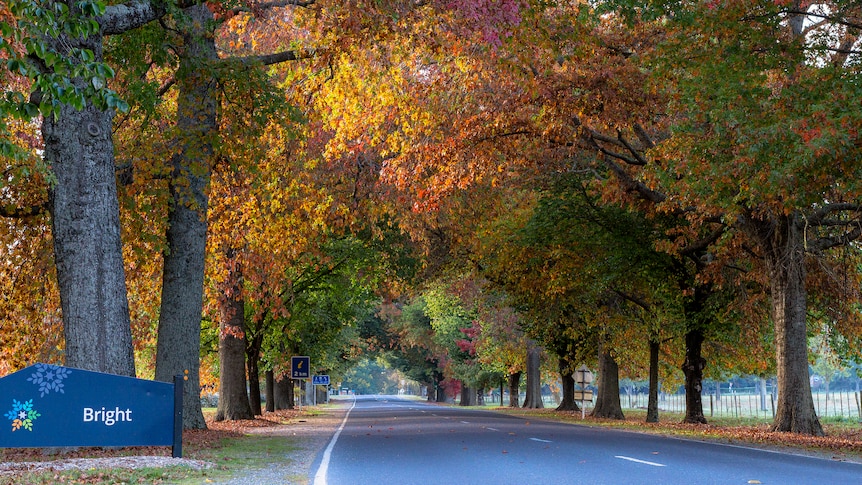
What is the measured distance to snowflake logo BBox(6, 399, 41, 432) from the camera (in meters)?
12.2

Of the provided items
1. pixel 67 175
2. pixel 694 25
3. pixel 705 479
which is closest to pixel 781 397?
pixel 694 25

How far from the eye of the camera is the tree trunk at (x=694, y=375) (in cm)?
3309

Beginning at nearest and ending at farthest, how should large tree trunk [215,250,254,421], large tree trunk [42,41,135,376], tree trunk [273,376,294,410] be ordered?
large tree trunk [42,41,135,376] < large tree trunk [215,250,254,421] < tree trunk [273,376,294,410]

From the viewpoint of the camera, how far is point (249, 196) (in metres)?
23.6

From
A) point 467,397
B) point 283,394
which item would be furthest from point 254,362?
point 467,397

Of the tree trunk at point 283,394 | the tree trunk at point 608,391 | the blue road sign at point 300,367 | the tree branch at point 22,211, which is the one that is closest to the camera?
the tree branch at point 22,211

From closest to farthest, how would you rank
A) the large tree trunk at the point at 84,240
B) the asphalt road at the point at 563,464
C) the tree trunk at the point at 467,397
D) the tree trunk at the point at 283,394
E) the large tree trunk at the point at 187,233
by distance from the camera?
the asphalt road at the point at 563,464 < the large tree trunk at the point at 84,240 < the large tree trunk at the point at 187,233 < the tree trunk at the point at 283,394 < the tree trunk at the point at 467,397

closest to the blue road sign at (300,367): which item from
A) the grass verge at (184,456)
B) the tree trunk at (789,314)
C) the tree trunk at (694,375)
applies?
the tree trunk at (694,375)

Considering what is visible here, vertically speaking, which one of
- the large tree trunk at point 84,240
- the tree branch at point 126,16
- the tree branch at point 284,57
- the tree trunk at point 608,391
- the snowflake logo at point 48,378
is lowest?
the tree trunk at point 608,391

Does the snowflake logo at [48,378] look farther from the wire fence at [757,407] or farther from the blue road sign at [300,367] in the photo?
the wire fence at [757,407]

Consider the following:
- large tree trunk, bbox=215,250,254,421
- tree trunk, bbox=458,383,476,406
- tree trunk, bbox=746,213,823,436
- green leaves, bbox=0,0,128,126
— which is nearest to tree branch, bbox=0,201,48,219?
green leaves, bbox=0,0,128,126

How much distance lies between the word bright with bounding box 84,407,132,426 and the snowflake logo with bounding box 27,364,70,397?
47 centimetres

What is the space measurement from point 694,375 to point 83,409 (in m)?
25.2

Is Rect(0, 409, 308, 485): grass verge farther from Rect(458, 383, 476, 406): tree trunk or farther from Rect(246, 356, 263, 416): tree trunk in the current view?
Rect(458, 383, 476, 406): tree trunk
